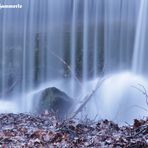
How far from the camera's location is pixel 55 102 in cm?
1023

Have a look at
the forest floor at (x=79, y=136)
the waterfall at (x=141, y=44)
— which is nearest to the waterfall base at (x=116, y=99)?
the waterfall at (x=141, y=44)

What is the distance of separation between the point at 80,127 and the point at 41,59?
7.54m

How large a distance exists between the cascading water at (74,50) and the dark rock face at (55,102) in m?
0.80

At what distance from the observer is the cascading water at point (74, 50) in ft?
38.5

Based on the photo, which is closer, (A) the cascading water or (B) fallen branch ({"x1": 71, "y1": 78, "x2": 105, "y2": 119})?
(B) fallen branch ({"x1": 71, "y1": 78, "x2": 105, "y2": 119})

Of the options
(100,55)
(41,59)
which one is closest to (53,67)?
(41,59)

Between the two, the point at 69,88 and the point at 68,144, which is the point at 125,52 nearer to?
the point at 69,88

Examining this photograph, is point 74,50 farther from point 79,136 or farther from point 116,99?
point 79,136

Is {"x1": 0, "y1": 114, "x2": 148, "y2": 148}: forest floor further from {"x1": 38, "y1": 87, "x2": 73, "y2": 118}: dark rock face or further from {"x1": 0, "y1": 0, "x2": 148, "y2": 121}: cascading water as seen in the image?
{"x1": 0, "y1": 0, "x2": 148, "y2": 121}: cascading water

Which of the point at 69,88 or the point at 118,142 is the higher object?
the point at 118,142

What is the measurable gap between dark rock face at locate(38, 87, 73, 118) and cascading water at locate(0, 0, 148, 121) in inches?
31.5

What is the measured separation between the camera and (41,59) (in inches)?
516

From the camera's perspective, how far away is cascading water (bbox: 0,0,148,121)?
11.8m

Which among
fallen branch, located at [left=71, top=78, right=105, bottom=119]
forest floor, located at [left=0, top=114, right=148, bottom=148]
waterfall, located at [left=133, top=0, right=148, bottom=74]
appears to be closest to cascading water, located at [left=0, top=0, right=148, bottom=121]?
waterfall, located at [left=133, top=0, right=148, bottom=74]
